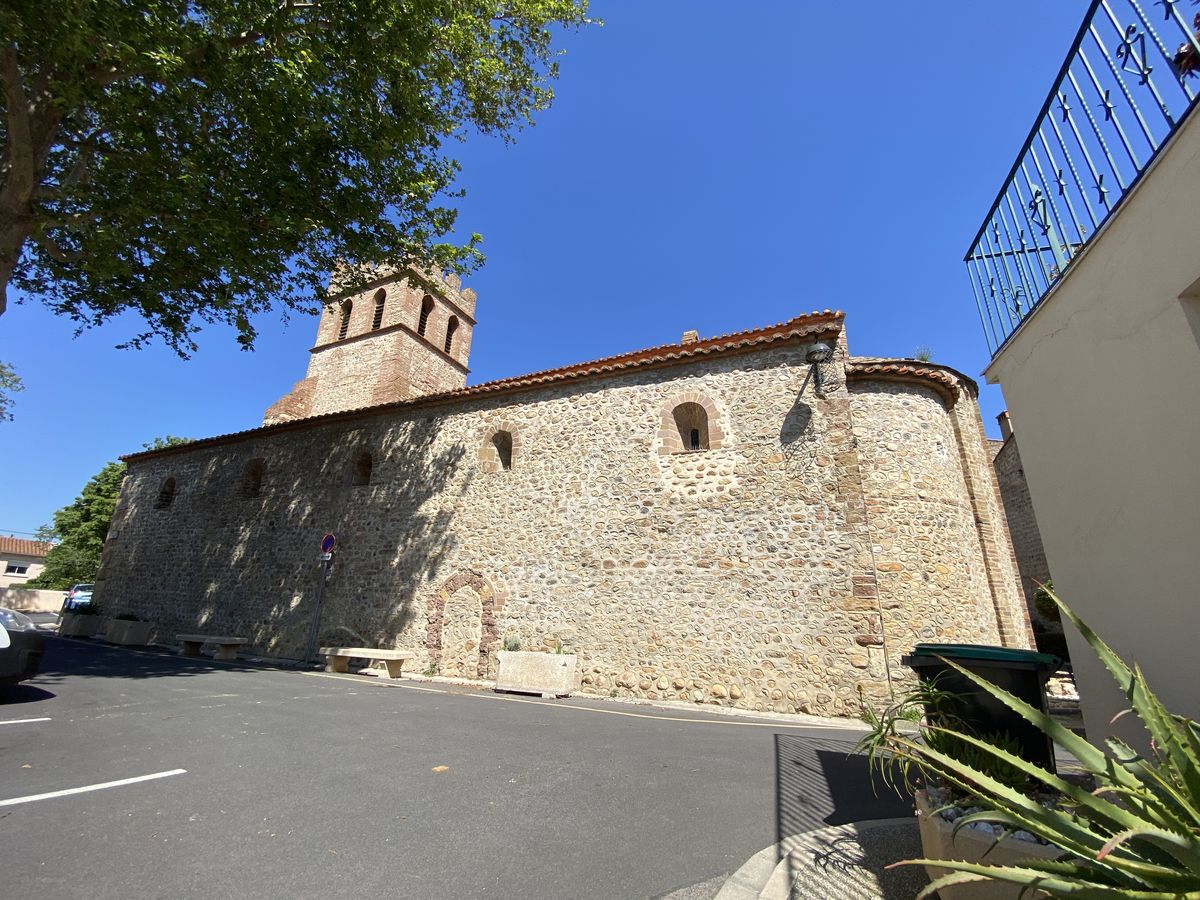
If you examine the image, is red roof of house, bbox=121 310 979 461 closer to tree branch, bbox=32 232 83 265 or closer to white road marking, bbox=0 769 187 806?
tree branch, bbox=32 232 83 265

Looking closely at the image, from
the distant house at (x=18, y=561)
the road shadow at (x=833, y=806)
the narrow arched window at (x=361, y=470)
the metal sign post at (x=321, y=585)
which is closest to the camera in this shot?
the road shadow at (x=833, y=806)

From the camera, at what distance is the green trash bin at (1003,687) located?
2801 millimetres

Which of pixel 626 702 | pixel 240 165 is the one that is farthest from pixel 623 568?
pixel 240 165

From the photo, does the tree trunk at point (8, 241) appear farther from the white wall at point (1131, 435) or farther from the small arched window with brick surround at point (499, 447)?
the white wall at point (1131, 435)

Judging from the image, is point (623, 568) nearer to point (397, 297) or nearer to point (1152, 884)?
point (1152, 884)

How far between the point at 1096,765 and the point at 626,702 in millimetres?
7699

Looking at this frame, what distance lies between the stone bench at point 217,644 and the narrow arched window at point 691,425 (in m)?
11.3

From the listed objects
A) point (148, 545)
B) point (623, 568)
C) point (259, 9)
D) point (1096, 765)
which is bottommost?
point (1096, 765)

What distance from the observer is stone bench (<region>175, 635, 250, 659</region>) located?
1184 centimetres

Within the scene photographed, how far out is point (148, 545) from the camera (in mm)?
16016

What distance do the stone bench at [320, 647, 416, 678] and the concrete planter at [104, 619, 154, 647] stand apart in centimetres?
658

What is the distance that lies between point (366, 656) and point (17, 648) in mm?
5294

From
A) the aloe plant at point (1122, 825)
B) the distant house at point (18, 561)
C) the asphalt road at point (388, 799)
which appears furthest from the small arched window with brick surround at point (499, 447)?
the distant house at point (18, 561)

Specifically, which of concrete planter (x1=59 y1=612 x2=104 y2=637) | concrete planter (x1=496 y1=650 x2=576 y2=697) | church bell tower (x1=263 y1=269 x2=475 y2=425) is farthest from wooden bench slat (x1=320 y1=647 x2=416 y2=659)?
church bell tower (x1=263 y1=269 x2=475 y2=425)
